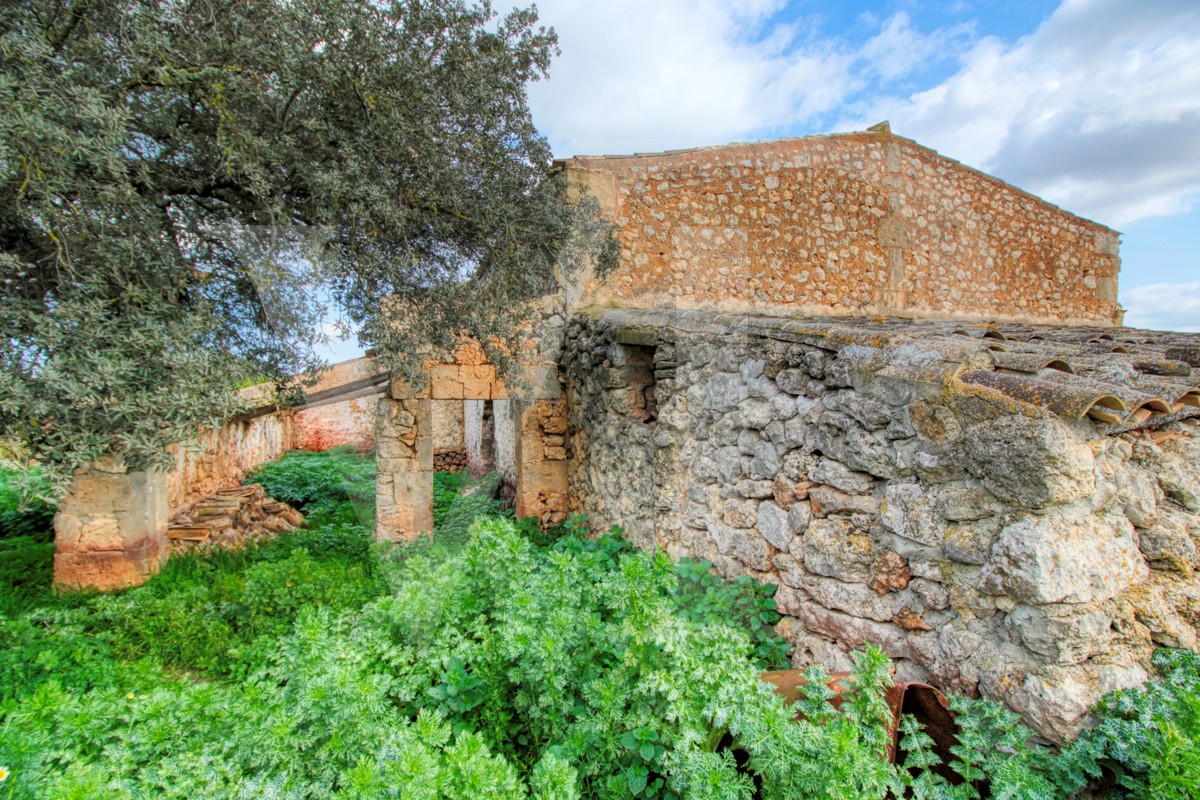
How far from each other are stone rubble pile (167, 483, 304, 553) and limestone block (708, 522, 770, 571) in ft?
16.2

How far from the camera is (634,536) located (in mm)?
4680

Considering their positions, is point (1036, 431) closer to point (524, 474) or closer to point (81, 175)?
point (81, 175)

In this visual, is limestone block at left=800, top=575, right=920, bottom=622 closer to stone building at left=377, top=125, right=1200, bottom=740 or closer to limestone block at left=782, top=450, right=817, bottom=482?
stone building at left=377, top=125, right=1200, bottom=740

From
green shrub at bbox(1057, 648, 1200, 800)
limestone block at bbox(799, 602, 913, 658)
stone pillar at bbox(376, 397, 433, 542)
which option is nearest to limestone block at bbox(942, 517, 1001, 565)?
limestone block at bbox(799, 602, 913, 658)

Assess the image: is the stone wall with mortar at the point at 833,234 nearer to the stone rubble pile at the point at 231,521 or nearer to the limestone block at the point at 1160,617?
the limestone block at the point at 1160,617

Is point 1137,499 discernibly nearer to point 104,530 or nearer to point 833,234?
point 833,234

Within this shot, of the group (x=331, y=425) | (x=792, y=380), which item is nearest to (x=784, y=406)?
(x=792, y=380)

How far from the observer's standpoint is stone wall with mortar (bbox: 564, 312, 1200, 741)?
6.69 feet

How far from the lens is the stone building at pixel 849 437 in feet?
6.82

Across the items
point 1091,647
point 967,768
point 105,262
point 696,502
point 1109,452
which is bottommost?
point 967,768

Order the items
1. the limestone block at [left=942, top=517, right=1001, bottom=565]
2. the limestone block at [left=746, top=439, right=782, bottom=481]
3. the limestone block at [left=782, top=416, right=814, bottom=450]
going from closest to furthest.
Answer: the limestone block at [left=942, top=517, right=1001, bottom=565] → the limestone block at [left=782, top=416, right=814, bottom=450] → the limestone block at [left=746, top=439, right=782, bottom=481]

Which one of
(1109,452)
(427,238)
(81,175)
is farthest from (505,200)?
(1109,452)

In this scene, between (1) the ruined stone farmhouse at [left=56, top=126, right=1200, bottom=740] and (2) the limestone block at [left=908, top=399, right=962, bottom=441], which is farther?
(2) the limestone block at [left=908, top=399, right=962, bottom=441]

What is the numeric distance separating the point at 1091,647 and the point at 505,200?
150 inches
